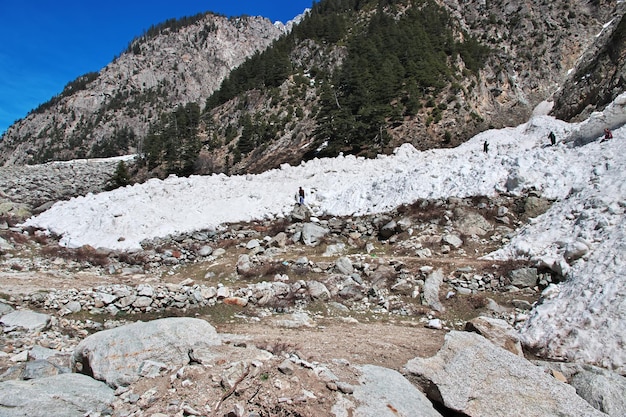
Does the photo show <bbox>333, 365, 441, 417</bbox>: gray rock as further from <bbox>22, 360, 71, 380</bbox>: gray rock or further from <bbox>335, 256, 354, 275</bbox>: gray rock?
<bbox>335, 256, 354, 275</bbox>: gray rock

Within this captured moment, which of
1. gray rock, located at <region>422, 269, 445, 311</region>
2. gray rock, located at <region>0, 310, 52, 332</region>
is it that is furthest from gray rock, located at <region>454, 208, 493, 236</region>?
gray rock, located at <region>0, 310, 52, 332</region>

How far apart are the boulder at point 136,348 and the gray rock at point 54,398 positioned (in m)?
0.46

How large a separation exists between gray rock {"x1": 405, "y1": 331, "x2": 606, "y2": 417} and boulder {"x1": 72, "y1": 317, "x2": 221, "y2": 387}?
12.4 feet

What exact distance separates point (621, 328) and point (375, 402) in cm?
629

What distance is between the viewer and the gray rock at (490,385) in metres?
5.17

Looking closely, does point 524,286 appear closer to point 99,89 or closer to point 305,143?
point 305,143

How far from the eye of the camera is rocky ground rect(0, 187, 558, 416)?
15.7 feet

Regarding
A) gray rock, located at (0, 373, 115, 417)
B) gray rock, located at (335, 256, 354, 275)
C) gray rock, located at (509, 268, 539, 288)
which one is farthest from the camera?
gray rock, located at (335, 256, 354, 275)

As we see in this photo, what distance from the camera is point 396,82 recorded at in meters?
44.1

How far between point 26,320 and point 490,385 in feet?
32.6

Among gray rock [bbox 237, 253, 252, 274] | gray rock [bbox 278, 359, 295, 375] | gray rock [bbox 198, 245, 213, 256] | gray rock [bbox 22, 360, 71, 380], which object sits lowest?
gray rock [bbox 22, 360, 71, 380]

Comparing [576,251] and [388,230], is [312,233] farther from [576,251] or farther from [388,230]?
[576,251]

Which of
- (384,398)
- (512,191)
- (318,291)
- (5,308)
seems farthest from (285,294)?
(512,191)

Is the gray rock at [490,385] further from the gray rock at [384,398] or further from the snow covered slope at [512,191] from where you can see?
the snow covered slope at [512,191]
